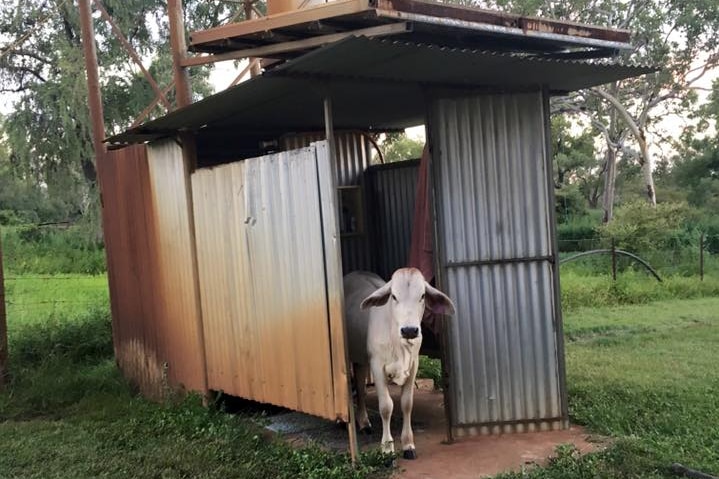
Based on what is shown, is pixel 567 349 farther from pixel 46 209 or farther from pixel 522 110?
pixel 46 209

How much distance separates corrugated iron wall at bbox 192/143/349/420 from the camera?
506cm

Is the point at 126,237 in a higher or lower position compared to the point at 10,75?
lower

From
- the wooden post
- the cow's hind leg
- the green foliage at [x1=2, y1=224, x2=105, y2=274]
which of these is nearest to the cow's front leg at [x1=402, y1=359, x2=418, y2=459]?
the cow's hind leg

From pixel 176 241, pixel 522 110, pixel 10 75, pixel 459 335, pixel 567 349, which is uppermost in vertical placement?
pixel 10 75

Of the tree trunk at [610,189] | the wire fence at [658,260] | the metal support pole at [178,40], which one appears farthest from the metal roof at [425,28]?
the tree trunk at [610,189]

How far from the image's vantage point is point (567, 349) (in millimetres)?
8992

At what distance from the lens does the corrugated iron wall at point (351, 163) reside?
772cm

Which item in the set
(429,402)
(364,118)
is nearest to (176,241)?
(364,118)

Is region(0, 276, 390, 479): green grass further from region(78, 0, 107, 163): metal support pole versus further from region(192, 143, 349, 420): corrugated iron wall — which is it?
region(78, 0, 107, 163): metal support pole

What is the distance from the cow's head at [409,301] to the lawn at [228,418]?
3.14 feet

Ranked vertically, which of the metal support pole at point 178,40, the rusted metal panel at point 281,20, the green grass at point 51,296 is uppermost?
the metal support pole at point 178,40

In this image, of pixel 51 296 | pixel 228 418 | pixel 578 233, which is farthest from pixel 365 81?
pixel 578 233

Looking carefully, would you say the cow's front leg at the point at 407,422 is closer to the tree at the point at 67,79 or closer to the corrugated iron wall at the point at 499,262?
the corrugated iron wall at the point at 499,262

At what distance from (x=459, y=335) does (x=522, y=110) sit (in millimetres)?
1876
